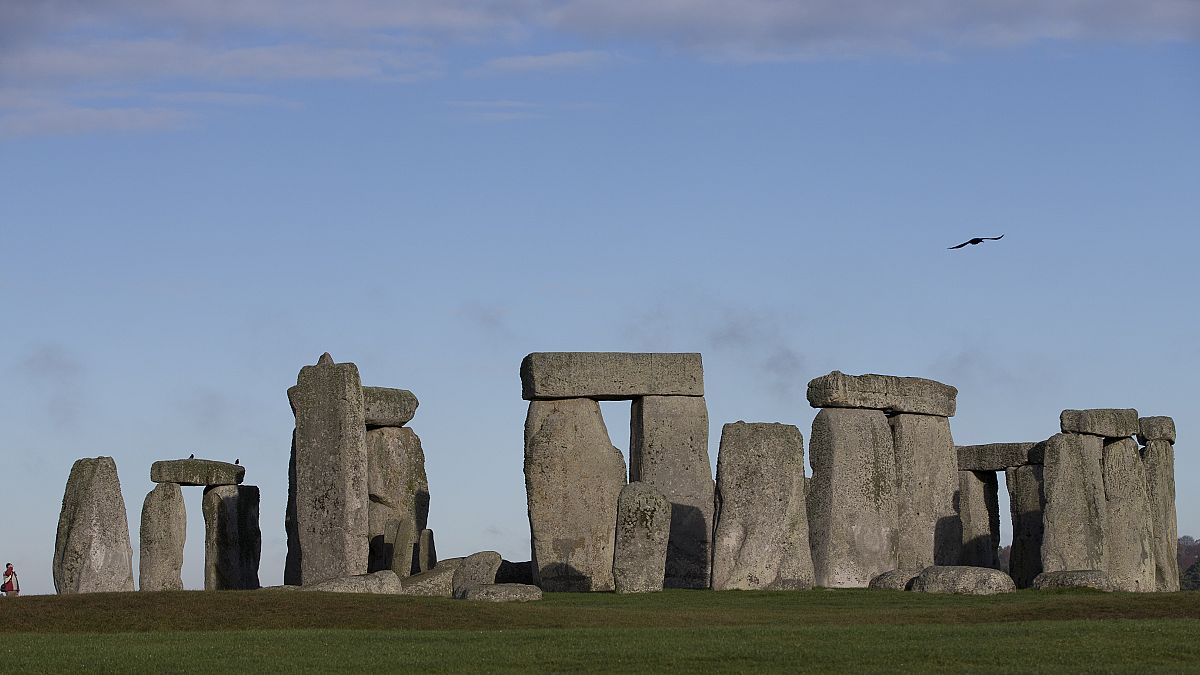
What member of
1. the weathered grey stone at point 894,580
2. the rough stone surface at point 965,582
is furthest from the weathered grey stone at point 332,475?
the rough stone surface at point 965,582

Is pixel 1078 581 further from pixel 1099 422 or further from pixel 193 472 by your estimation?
pixel 193 472

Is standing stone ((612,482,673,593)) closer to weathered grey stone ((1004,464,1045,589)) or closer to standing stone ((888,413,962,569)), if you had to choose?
standing stone ((888,413,962,569))

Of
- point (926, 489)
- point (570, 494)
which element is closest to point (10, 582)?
point (570, 494)

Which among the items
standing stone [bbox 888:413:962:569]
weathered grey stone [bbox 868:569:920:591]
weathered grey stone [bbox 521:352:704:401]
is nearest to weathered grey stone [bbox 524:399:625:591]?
weathered grey stone [bbox 521:352:704:401]

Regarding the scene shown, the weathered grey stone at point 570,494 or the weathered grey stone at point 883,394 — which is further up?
the weathered grey stone at point 883,394

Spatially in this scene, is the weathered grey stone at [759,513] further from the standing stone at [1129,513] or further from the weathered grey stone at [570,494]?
the standing stone at [1129,513]

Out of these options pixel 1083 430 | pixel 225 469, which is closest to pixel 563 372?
pixel 225 469

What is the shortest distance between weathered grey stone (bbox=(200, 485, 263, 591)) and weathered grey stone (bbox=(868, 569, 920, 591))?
1060cm

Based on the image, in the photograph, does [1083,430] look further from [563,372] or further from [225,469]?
[225,469]

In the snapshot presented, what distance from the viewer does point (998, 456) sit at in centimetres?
3700

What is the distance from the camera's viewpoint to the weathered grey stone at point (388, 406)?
33812mm

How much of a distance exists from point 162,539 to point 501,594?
9498mm

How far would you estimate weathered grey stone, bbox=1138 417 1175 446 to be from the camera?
36125mm

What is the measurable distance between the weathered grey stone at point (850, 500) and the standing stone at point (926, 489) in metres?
1.49
